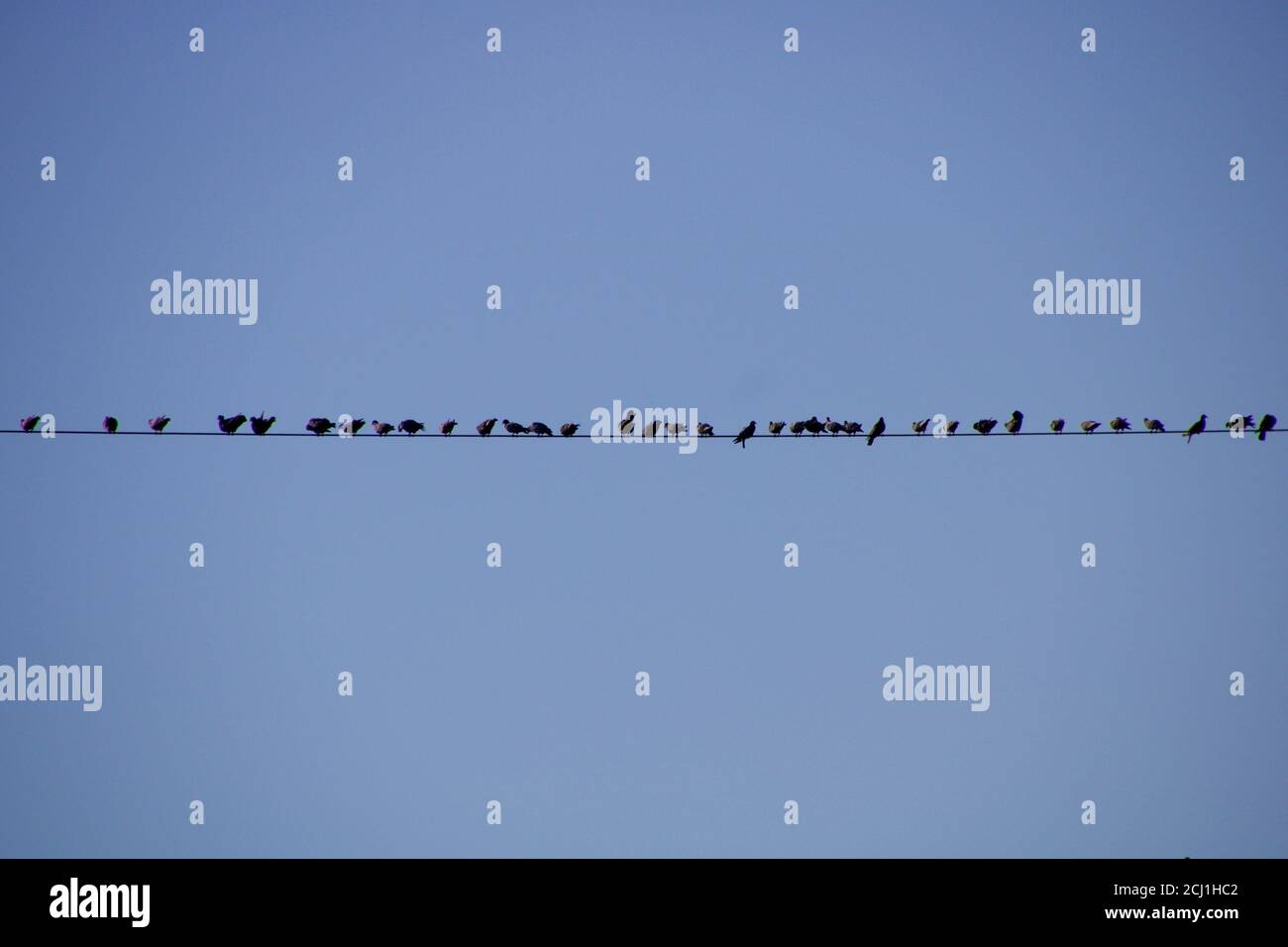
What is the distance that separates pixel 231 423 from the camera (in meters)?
30.0

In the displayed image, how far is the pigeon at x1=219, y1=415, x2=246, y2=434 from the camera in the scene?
30031 mm

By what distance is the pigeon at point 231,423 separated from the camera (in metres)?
30.0
